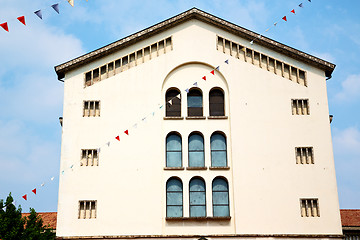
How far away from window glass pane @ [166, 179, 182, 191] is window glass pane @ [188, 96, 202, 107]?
474 centimetres

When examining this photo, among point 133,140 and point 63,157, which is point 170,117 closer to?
point 133,140

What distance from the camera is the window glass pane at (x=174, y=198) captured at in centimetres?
2681

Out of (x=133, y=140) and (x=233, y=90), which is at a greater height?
(x=233, y=90)

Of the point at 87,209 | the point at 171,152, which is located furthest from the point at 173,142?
the point at 87,209

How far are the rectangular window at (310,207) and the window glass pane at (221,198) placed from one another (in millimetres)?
4187

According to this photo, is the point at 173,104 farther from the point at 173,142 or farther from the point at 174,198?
the point at 174,198

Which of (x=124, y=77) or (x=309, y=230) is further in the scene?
(x=124, y=77)

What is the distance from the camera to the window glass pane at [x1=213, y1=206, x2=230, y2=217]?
87.5 ft

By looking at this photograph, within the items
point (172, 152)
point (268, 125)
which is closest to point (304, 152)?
point (268, 125)

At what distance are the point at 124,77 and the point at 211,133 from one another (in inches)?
246

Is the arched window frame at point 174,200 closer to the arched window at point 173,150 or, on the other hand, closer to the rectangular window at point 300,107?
the arched window at point 173,150

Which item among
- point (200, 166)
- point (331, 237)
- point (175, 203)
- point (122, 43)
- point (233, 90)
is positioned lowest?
point (331, 237)

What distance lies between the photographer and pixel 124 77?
28734 millimetres

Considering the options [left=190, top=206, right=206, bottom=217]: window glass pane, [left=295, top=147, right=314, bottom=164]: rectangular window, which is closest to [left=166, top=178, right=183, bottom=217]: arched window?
[left=190, top=206, right=206, bottom=217]: window glass pane
